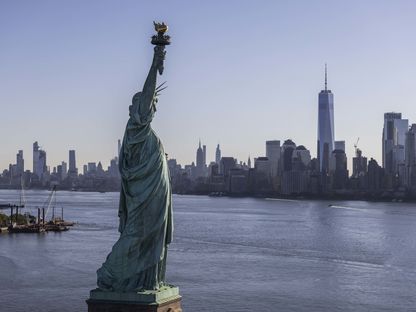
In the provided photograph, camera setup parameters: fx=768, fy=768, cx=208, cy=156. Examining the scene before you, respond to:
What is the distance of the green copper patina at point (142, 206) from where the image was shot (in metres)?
12.9

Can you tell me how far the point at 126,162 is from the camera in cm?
1326

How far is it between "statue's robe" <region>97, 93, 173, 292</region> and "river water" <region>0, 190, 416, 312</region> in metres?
12.7

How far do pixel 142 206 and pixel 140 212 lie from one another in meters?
0.11

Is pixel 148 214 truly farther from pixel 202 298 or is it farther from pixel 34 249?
pixel 34 249

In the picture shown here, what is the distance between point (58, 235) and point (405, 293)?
3460 centimetres

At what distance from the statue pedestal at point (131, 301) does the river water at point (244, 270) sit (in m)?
12.8

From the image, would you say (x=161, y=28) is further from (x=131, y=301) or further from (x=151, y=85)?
(x=131, y=301)

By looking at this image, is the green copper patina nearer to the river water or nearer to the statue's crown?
the statue's crown

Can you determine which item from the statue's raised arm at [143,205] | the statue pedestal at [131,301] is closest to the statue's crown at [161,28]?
the statue's raised arm at [143,205]

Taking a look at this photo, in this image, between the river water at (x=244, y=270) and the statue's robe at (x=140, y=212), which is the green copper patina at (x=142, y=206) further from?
the river water at (x=244, y=270)

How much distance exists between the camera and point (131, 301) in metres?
12.5

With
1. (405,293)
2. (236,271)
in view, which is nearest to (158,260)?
(405,293)

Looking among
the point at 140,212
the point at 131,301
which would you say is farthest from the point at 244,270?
the point at 131,301

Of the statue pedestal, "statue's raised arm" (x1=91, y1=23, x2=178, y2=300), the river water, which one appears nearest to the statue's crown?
"statue's raised arm" (x1=91, y1=23, x2=178, y2=300)
